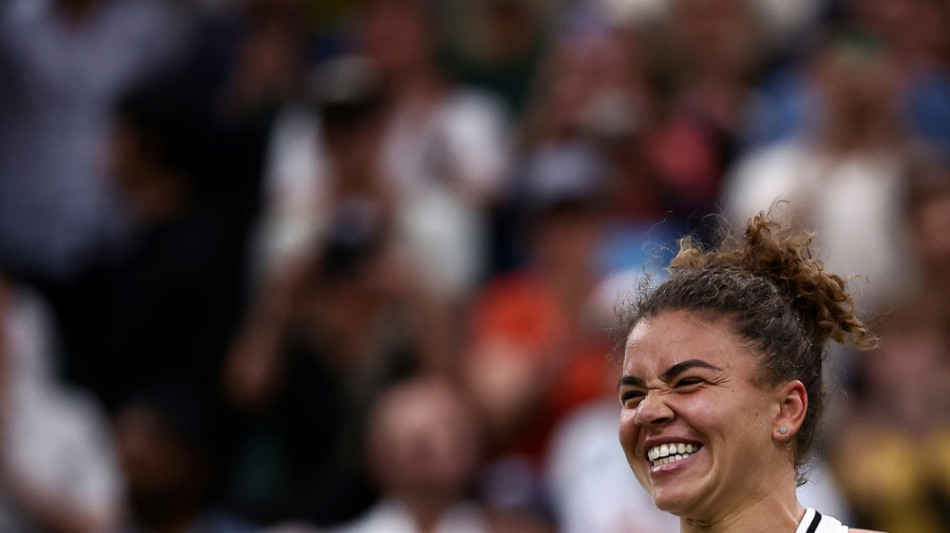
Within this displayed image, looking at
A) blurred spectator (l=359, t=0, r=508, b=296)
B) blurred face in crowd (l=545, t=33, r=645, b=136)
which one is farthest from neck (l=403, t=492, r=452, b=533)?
blurred face in crowd (l=545, t=33, r=645, b=136)

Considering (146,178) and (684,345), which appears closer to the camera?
(684,345)

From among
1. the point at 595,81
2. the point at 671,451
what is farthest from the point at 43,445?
the point at 671,451

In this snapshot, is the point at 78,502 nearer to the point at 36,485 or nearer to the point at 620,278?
the point at 36,485

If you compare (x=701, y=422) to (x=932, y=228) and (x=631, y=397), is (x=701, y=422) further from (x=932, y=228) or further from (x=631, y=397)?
(x=932, y=228)

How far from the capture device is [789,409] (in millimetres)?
3215

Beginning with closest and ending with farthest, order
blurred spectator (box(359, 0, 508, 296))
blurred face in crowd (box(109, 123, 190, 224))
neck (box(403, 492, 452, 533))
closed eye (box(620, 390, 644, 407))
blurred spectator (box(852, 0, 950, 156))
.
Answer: closed eye (box(620, 390, 644, 407)), neck (box(403, 492, 452, 533)), blurred spectator (box(852, 0, 950, 156)), blurred spectator (box(359, 0, 508, 296)), blurred face in crowd (box(109, 123, 190, 224))

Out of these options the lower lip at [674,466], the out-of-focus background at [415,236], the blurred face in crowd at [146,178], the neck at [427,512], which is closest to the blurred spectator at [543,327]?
the out-of-focus background at [415,236]

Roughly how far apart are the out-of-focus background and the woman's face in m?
2.32

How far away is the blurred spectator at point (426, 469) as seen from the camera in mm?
5930

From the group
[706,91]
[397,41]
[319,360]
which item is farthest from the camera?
[397,41]

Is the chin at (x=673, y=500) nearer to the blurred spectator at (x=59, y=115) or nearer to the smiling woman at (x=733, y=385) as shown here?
the smiling woman at (x=733, y=385)

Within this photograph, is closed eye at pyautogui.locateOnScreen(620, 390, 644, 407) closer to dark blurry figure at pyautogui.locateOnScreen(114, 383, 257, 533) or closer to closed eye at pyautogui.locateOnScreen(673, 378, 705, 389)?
closed eye at pyautogui.locateOnScreen(673, 378, 705, 389)

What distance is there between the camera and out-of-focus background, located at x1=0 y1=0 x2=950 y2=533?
601 centimetres

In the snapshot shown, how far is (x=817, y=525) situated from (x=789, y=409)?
0.26 m
